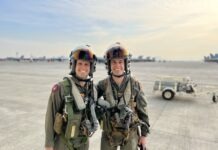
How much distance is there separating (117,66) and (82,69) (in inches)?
17.2

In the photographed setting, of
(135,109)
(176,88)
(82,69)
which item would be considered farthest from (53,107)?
(176,88)

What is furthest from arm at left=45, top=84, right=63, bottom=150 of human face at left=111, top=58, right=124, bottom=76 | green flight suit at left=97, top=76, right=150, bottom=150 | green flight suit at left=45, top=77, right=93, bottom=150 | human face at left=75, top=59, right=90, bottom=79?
human face at left=111, top=58, right=124, bottom=76

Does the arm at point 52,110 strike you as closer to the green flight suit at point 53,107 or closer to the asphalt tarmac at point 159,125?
the green flight suit at point 53,107

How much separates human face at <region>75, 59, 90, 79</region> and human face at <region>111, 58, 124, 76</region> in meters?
0.33

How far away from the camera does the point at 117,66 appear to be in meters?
A: 2.65

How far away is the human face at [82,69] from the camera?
2.49 metres

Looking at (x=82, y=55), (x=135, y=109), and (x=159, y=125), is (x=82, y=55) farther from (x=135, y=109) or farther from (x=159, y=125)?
(x=159, y=125)

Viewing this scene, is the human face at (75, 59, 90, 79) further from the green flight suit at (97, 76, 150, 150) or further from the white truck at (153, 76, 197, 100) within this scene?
the white truck at (153, 76, 197, 100)

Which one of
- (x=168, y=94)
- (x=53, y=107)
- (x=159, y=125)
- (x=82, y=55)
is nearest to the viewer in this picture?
(x=53, y=107)

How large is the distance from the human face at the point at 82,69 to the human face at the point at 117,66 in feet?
1.10

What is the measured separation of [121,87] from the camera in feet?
8.71

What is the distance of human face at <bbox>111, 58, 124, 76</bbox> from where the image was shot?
8.66ft

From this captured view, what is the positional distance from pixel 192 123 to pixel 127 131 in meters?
4.23

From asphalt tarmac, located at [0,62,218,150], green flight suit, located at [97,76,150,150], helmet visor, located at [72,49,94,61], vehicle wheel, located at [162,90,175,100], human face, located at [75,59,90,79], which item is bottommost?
asphalt tarmac, located at [0,62,218,150]
